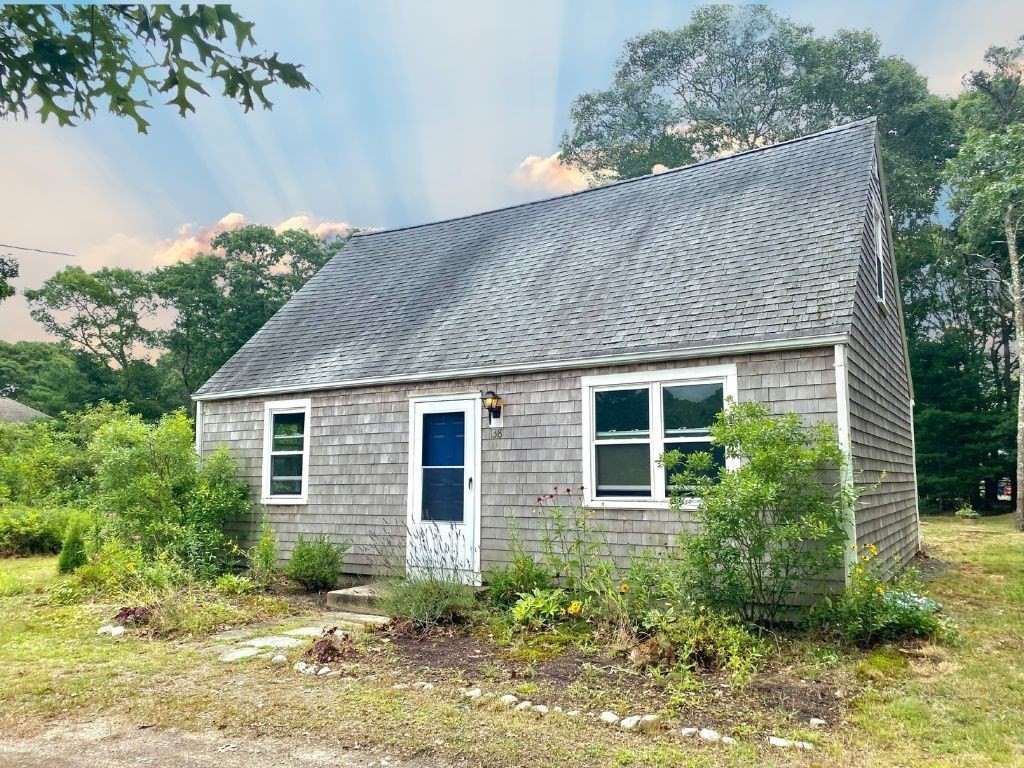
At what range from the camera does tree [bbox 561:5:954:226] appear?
2573 centimetres

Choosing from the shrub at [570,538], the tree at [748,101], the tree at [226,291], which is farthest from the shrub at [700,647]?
the tree at [226,291]

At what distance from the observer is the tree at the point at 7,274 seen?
5266 mm

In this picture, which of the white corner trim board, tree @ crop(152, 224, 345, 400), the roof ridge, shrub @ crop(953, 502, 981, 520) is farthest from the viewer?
tree @ crop(152, 224, 345, 400)

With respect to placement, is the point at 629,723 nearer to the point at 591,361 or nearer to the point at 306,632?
the point at 306,632

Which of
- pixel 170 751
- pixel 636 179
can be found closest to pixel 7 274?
pixel 170 751

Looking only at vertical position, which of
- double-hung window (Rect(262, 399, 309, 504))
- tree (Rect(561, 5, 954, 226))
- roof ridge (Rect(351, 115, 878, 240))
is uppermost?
tree (Rect(561, 5, 954, 226))

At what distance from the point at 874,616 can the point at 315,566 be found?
20.7 ft

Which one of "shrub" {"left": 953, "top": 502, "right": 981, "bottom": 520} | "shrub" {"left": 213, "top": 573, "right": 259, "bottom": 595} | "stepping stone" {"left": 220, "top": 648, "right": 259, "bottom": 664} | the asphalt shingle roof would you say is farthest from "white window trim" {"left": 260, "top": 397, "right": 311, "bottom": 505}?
"shrub" {"left": 953, "top": 502, "right": 981, "bottom": 520}

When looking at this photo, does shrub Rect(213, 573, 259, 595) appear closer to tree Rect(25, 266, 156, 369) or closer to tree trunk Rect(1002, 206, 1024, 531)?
tree trunk Rect(1002, 206, 1024, 531)

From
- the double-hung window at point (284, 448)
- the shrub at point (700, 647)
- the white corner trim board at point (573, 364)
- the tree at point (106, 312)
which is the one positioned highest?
the tree at point (106, 312)

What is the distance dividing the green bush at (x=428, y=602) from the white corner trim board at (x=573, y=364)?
262 cm

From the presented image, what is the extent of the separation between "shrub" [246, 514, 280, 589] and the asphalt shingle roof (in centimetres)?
222

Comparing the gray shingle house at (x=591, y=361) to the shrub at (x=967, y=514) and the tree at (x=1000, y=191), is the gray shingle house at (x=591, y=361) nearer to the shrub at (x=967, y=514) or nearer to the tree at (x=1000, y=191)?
the tree at (x=1000, y=191)

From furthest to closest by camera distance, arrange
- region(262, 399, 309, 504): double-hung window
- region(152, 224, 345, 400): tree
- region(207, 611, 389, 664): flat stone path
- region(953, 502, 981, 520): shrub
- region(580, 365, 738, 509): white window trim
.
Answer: region(152, 224, 345, 400): tree, region(953, 502, 981, 520): shrub, region(262, 399, 309, 504): double-hung window, region(580, 365, 738, 509): white window trim, region(207, 611, 389, 664): flat stone path
